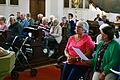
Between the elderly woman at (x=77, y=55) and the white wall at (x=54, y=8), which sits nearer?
the elderly woman at (x=77, y=55)

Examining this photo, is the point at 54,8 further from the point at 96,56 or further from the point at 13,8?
the point at 96,56

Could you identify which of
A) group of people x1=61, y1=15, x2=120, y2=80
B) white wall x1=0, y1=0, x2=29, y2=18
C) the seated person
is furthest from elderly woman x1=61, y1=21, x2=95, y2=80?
white wall x1=0, y1=0, x2=29, y2=18

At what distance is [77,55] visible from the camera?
4.36 meters

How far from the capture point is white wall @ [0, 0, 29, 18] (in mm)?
15177

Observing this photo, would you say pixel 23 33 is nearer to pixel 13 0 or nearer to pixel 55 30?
pixel 55 30

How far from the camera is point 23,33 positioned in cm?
953

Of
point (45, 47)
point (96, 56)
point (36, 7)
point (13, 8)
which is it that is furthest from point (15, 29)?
point (36, 7)

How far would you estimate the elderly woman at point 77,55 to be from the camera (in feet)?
14.1

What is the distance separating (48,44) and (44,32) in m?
0.48

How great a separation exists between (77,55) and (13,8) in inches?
465

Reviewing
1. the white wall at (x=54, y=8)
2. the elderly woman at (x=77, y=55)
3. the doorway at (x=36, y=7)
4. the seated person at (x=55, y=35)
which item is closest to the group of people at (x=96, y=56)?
the elderly woman at (x=77, y=55)

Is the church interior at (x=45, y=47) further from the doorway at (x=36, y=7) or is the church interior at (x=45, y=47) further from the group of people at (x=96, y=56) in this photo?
the doorway at (x=36, y=7)

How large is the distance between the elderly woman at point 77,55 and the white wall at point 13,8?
11093 millimetres

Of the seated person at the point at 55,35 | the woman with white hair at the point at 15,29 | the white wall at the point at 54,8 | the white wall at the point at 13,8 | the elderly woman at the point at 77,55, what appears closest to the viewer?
the elderly woman at the point at 77,55
